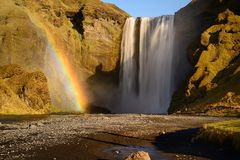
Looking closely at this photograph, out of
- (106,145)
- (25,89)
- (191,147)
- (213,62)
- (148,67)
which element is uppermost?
(213,62)

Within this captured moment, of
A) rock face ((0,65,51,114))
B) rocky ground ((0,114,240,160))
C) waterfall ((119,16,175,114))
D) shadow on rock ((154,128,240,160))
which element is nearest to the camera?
shadow on rock ((154,128,240,160))

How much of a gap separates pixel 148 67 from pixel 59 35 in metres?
27.9

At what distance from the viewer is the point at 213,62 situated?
96812 millimetres

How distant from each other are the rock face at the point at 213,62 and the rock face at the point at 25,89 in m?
30.4

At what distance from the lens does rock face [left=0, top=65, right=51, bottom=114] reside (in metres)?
86.1

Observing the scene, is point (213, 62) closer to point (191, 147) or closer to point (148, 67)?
point (148, 67)

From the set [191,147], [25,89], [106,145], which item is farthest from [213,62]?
[106,145]

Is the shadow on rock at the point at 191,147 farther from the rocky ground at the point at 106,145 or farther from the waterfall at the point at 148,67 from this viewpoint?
the waterfall at the point at 148,67

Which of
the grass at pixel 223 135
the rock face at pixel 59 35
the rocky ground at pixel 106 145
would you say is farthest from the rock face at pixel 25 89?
the grass at pixel 223 135

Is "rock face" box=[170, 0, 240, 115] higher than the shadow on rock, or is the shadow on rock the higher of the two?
"rock face" box=[170, 0, 240, 115]

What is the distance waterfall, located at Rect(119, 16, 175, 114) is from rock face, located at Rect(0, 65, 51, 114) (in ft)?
99.0

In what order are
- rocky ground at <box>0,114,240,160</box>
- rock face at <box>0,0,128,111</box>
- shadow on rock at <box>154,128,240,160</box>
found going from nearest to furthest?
shadow on rock at <box>154,128,240,160</box>
rocky ground at <box>0,114,240,160</box>
rock face at <box>0,0,128,111</box>

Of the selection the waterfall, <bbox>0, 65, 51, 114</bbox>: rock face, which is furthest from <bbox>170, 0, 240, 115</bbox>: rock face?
<bbox>0, 65, 51, 114</bbox>: rock face

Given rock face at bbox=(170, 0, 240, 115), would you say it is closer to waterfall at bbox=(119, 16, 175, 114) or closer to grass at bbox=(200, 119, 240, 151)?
waterfall at bbox=(119, 16, 175, 114)
